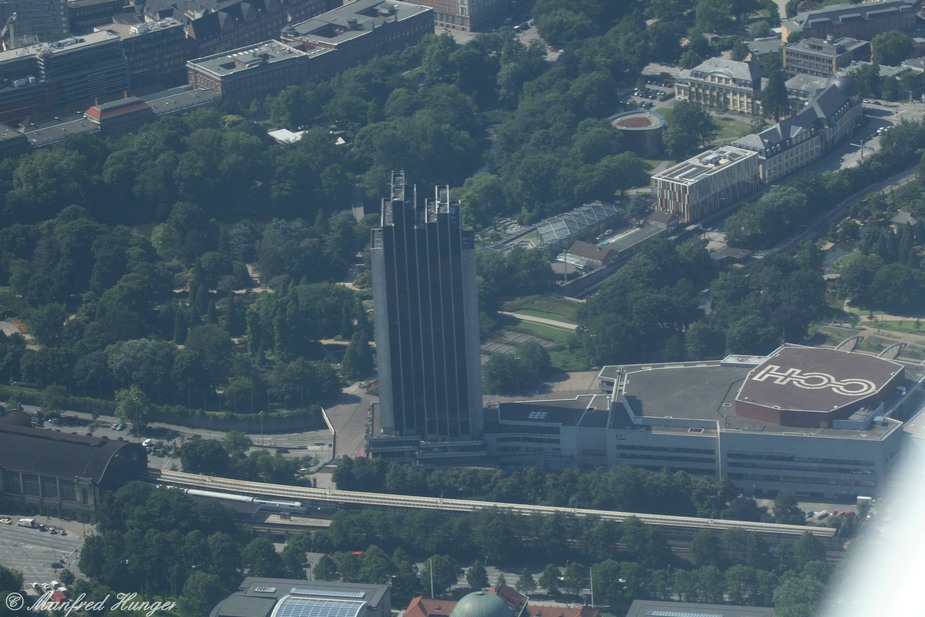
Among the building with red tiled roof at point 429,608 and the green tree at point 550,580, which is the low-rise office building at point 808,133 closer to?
the green tree at point 550,580

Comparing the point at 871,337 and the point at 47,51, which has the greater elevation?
the point at 47,51

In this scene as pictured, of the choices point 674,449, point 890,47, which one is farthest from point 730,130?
point 674,449

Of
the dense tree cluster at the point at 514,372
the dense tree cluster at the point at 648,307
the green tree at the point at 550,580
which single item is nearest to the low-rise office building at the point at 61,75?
the dense tree cluster at the point at 648,307

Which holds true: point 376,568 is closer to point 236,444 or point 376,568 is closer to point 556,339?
point 236,444

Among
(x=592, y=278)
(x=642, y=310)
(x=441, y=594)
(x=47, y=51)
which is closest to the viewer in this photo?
(x=441, y=594)

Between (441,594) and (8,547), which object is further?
(8,547)

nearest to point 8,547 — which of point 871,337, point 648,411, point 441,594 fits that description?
point 441,594

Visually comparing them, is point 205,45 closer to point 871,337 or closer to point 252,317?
point 252,317
